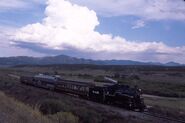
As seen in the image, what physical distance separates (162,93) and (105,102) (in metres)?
24.2

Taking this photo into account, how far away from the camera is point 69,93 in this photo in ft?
164

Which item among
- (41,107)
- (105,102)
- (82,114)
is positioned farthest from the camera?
(105,102)

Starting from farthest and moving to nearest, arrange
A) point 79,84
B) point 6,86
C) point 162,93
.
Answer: point 162,93 → point 6,86 → point 79,84

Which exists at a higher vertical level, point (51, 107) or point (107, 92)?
point (107, 92)

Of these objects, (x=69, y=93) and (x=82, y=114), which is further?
(x=69, y=93)

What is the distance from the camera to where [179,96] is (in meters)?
58.2

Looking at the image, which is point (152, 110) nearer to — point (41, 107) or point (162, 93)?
point (41, 107)

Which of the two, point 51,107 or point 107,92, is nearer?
point 51,107

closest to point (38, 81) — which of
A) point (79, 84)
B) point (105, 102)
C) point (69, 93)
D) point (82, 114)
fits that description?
point (69, 93)

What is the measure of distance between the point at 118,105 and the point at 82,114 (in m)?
11.8

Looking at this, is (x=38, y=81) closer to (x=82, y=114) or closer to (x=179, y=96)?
(x=179, y=96)

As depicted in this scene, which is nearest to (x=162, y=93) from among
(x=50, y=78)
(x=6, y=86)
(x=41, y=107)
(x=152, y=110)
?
(x=50, y=78)

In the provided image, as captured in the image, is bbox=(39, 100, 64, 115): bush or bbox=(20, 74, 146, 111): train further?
bbox=(20, 74, 146, 111): train

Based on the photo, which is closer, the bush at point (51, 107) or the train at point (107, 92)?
the bush at point (51, 107)
